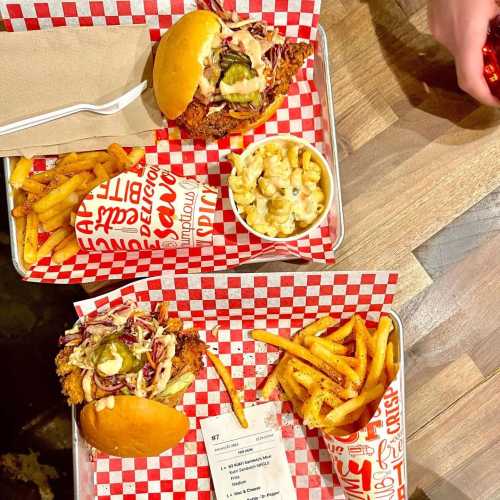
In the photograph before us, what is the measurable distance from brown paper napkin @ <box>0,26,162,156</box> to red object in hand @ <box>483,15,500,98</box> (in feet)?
3.78

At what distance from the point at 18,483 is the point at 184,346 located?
1.31m

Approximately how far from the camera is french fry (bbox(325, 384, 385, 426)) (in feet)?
6.24

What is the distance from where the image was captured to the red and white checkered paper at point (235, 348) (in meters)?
2.02

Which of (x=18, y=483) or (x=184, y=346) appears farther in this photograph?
(x=18, y=483)

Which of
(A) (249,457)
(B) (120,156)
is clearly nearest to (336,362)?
(A) (249,457)

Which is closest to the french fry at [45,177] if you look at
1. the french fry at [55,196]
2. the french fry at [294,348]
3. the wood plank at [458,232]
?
the french fry at [55,196]

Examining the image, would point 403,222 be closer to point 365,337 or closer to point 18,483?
point 365,337

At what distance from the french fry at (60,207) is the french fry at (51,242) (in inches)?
2.5

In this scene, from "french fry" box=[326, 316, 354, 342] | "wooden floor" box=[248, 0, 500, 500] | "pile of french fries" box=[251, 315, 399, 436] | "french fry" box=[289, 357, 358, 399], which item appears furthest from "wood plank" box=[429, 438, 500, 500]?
"french fry" box=[326, 316, 354, 342]

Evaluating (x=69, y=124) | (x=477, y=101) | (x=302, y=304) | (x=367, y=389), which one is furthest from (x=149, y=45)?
(x=367, y=389)

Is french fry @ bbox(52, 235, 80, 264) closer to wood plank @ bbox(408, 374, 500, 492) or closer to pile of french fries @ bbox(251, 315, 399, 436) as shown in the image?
pile of french fries @ bbox(251, 315, 399, 436)

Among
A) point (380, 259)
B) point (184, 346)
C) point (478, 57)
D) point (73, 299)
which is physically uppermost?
point (478, 57)

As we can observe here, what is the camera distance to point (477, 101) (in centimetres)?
221

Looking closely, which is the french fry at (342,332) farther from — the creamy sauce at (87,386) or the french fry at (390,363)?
the creamy sauce at (87,386)
